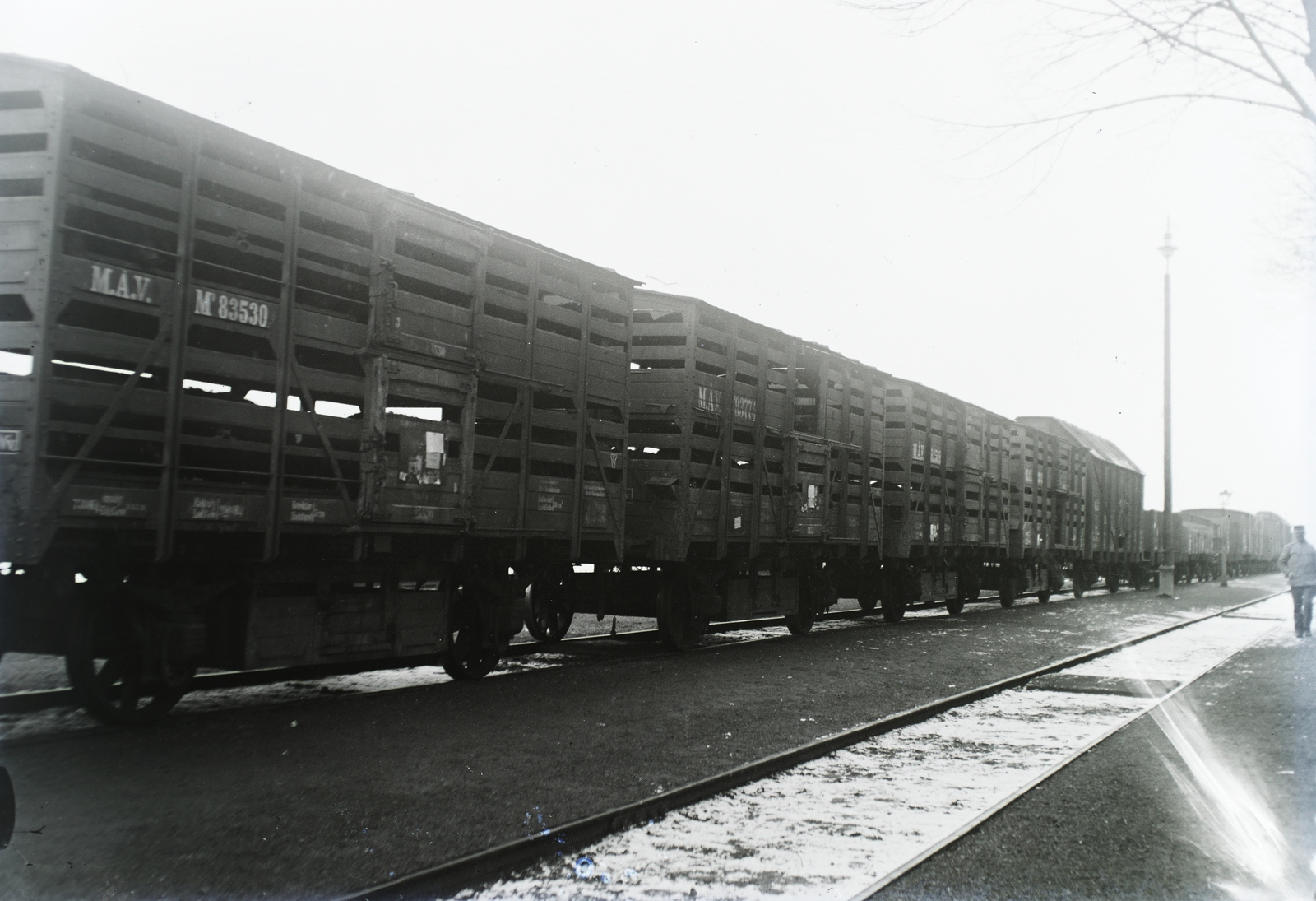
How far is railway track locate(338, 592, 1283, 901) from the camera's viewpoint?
→ 3.78 meters

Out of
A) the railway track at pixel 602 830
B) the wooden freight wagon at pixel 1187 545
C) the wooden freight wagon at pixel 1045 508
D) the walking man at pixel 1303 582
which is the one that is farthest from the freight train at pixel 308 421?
the wooden freight wagon at pixel 1187 545

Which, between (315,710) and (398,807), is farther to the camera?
(315,710)

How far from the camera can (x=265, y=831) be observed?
14.2 ft

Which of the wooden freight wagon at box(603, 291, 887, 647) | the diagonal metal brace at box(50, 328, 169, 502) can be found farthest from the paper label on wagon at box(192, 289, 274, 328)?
the wooden freight wagon at box(603, 291, 887, 647)

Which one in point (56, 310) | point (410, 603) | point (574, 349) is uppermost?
point (574, 349)

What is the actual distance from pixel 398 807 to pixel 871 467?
39.9ft

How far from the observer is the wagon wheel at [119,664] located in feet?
19.6

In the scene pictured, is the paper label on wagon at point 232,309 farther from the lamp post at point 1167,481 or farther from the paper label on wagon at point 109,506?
the lamp post at point 1167,481

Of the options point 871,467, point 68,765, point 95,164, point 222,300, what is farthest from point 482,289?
point 871,467

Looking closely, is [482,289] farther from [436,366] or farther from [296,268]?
[296,268]

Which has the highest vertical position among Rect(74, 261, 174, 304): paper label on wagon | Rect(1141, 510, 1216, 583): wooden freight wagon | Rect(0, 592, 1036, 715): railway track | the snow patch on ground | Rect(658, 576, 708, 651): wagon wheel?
Rect(74, 261, 174, 304): paper label on wagon

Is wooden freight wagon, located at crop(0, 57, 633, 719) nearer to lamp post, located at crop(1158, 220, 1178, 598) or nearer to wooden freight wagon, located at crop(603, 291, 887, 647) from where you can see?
wooden freight wagon, located at crop(603, 291, 887, 647)

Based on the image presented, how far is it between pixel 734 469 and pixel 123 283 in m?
7.53

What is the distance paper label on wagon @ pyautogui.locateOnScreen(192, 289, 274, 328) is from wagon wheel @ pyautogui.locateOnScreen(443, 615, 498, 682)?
327 cm
